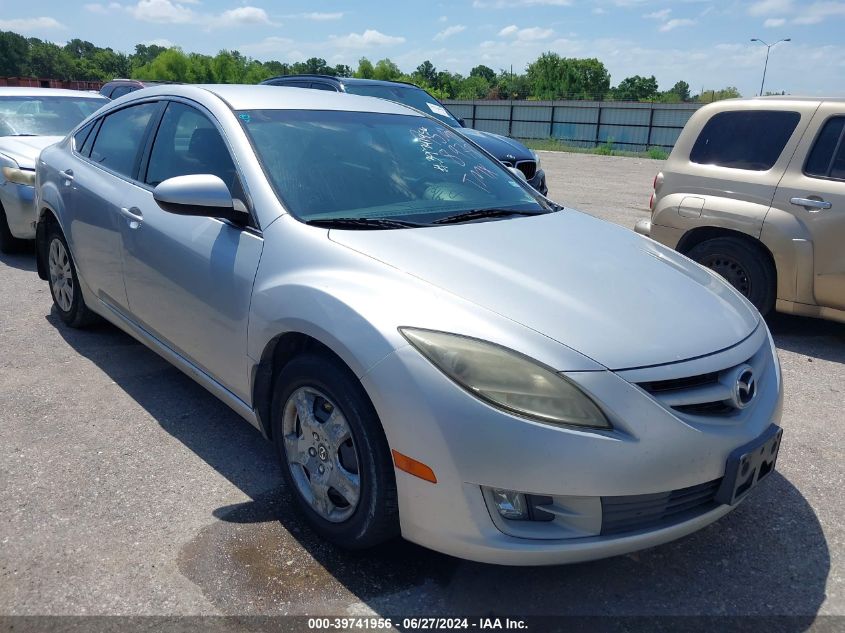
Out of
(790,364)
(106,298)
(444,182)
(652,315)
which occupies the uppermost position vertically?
(444,182)

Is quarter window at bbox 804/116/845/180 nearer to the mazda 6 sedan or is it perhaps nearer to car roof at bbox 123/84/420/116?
the mazda 6 sedan

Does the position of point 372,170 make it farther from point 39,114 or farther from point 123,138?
point 39,114

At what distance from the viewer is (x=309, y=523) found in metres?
2.68

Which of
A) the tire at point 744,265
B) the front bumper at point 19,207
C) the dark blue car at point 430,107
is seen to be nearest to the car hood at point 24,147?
the front bumper at point 19,207

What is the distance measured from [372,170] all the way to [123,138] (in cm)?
178

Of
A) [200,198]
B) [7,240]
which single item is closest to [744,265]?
[200,198]

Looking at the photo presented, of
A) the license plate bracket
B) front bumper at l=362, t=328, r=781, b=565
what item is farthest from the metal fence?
front bumper at l=362, t=328, r=781, b=565

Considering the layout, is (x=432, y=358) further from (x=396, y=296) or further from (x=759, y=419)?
(x=759, y=419)

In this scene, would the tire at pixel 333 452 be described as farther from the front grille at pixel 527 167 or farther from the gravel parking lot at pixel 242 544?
the front grille at pixel 527 167

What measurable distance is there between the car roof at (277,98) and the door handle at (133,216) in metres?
0.64

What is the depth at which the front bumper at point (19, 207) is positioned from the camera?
655 centimetres

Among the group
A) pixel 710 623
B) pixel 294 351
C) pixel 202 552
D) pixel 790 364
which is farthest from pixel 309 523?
pixel 790 364

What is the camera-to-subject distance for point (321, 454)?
2.59 m

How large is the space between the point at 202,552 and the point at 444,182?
195cm
